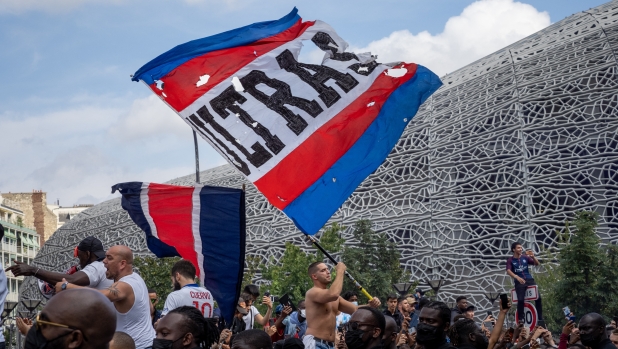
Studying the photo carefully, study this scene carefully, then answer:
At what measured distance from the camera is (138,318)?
6270 mm

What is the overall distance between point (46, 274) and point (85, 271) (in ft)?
1.21

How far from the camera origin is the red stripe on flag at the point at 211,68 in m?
7.74

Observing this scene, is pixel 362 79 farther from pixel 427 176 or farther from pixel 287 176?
pixel 427 176

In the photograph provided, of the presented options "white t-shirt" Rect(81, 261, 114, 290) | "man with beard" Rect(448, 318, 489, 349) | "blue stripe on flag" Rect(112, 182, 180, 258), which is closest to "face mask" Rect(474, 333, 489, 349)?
"man with beard" Rect(448, 318, 489, 349)

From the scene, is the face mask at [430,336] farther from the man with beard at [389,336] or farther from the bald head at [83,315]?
the bald head at [83,315]

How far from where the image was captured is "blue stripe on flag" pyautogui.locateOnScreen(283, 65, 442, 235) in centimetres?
752

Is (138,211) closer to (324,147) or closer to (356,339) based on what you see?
(324,147)

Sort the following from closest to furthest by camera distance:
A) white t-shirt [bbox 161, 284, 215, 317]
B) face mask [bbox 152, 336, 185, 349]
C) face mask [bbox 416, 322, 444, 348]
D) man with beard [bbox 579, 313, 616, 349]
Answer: face mask [bbox 152, 336, 185, 349], face mask [bbox 416, 322, 444, 348], man with beard [bbox 579, 313, 616, 349], white t-shirt [bbox 161, 284, 215, 317]

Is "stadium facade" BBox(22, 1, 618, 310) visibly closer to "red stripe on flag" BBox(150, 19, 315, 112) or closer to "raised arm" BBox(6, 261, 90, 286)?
"red stripe on flag" BBox(150, 19, 315, 112)

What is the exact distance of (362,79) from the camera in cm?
812

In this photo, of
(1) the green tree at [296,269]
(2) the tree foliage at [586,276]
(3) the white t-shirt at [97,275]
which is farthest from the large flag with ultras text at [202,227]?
(1) the green tree at [296,269]

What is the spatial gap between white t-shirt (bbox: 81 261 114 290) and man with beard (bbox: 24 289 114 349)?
394 centimetres

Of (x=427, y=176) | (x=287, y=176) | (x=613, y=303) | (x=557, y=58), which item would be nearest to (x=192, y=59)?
(x=287, y=176)

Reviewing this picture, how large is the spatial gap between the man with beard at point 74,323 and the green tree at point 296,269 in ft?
90.1
